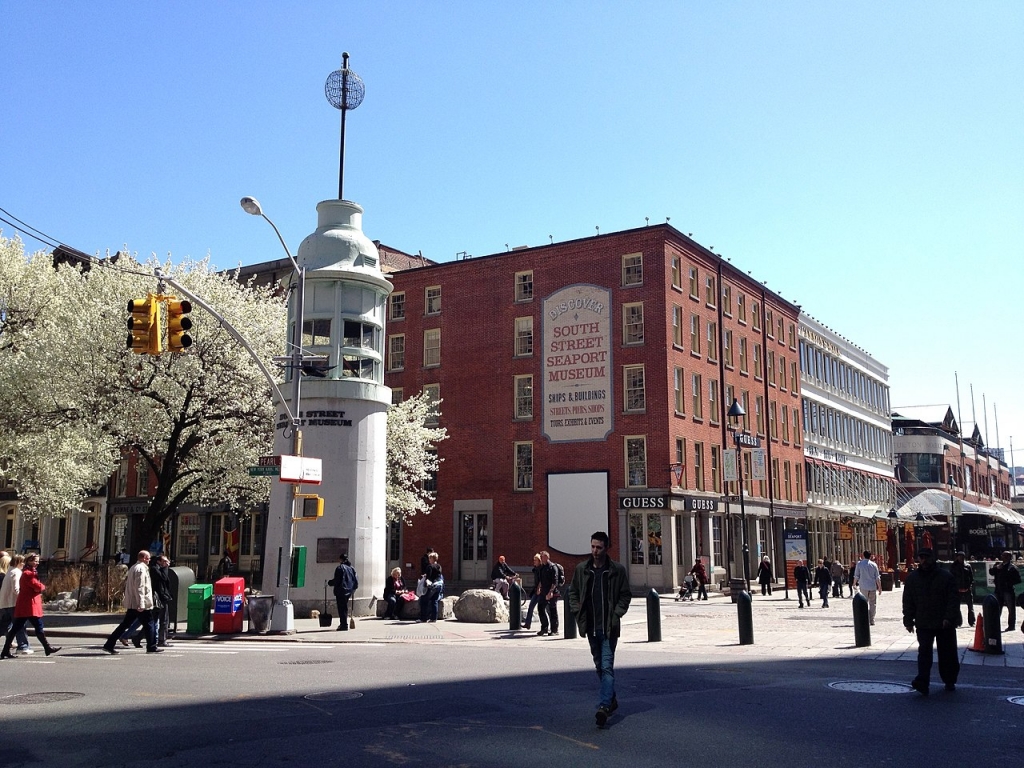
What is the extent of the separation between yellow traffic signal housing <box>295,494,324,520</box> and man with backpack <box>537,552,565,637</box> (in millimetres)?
Result: 4932

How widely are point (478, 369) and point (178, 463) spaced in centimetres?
1792

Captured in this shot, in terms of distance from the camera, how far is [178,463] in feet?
96.4

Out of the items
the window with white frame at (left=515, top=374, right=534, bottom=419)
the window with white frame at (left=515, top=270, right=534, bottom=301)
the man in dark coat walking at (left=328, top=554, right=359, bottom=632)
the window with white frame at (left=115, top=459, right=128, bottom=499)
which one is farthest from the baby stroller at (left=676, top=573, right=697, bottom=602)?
the window with white frame at (left=115, top=459, right=128, bottom=499)

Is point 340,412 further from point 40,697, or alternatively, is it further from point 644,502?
point 644,502

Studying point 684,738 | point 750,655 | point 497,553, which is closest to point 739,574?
point 497,553

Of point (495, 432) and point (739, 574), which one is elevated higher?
point (495, 432)

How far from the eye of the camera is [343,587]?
2167 cm

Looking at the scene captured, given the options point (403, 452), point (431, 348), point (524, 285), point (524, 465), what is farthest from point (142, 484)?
point (524, 285)

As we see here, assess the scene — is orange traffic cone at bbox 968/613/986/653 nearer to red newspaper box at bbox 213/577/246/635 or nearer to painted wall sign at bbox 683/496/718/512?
red newspaper box at bbox 213/577/246/635

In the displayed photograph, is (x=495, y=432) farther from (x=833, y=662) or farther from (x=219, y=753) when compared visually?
(x=219, y=753)

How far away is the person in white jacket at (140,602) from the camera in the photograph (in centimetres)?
1580

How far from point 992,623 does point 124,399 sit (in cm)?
2292

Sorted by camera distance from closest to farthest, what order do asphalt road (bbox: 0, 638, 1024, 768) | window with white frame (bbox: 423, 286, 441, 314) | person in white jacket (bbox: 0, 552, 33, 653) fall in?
1. asphalt road (bbox: 0, 638, 1024, 768)
2. person in white jacket (bbox: 0, 552, 33, 653)
3. window with white frame (bbox: 423, 286, 441, 314)

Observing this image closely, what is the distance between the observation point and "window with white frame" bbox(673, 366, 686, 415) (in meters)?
41.2
